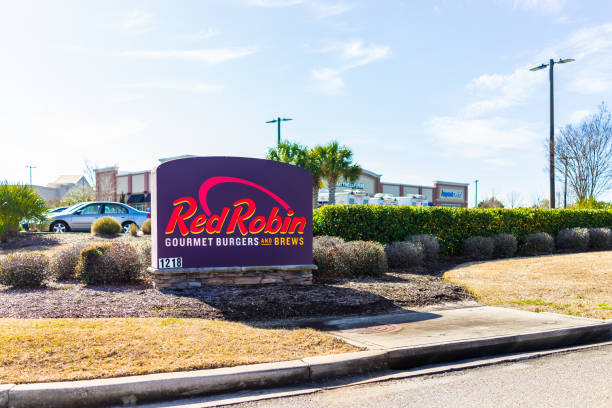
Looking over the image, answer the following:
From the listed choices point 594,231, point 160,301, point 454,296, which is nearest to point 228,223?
point 160,301

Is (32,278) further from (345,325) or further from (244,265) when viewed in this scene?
(345,325)

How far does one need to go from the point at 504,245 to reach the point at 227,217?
37.4 ft

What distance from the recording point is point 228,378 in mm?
4992

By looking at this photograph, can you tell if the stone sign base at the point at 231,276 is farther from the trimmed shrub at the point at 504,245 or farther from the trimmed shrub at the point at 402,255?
the trimmed shrub at the point at 504,245

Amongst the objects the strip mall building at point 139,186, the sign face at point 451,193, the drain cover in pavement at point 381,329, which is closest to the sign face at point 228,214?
the drain cover in pavement at point 381,329

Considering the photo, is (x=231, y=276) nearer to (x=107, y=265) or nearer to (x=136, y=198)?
(x=107, y=265)

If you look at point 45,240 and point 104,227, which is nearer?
point 45,240

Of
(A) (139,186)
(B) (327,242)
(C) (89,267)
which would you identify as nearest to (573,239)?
(B) (327,242)

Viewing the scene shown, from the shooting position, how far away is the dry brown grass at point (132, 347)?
16.4 ft

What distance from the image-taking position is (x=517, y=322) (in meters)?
7.73

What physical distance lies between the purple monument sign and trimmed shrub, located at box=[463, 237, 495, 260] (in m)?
8.38

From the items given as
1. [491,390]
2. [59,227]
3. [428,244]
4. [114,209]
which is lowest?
[491,390]

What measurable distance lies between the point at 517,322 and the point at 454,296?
225 centimetres

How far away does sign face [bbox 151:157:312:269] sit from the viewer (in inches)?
354
